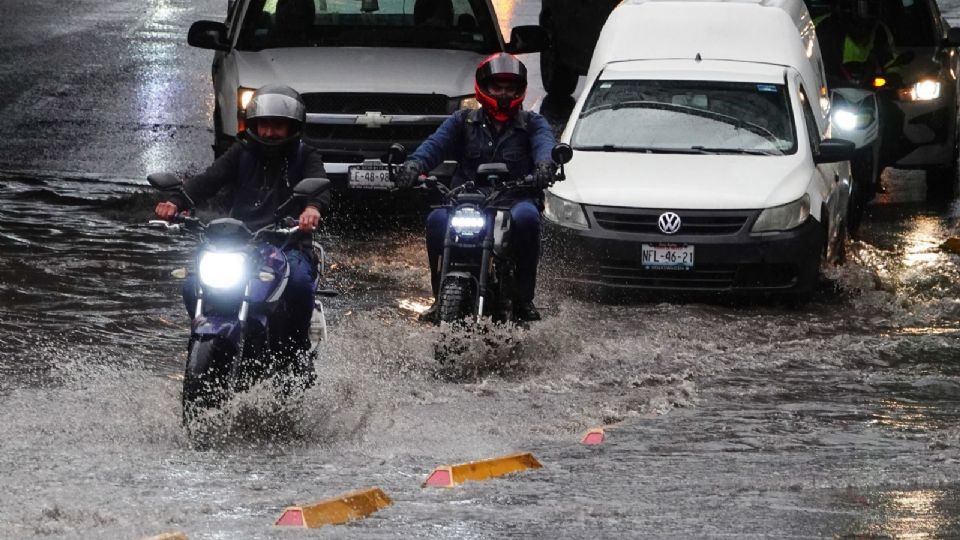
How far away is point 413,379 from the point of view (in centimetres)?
1030

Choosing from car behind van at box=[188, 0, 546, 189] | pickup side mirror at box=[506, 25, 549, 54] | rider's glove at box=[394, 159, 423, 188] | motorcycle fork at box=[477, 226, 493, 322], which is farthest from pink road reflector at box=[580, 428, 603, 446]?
pickup side mirror at box=[506, 25, 549, 54]

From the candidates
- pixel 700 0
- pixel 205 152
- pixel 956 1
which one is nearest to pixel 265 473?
pixel 700 0

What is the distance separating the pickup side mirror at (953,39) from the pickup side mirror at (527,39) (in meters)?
3.75

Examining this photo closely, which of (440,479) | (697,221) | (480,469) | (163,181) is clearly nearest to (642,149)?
(697,221)

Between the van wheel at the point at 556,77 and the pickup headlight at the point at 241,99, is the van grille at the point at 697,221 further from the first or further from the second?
the van wheel at the point at 556,77

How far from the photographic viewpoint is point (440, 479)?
25.7 feet

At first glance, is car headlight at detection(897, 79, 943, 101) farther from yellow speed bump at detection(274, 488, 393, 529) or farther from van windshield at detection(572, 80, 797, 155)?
yellow speed bump at detection(274, 488, 393, 529)

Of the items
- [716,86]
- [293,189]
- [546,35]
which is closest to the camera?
[293,189]

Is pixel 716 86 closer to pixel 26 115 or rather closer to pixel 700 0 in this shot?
pixel 700 0

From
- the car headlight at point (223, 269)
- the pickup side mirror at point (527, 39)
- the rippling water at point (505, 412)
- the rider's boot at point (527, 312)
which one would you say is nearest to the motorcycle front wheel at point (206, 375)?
the rippling water at point (505, 412)

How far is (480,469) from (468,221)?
2884 millimetres

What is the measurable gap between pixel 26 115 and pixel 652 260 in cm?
1063

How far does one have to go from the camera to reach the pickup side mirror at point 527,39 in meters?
15.8

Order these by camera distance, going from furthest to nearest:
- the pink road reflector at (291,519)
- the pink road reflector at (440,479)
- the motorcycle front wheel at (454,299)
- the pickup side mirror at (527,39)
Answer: the pickup side mirror at (527,39) → the motorcycle front wheel at (454,299) → the pink road reflector at (440,479) → the pink road reflector at (291,519)
